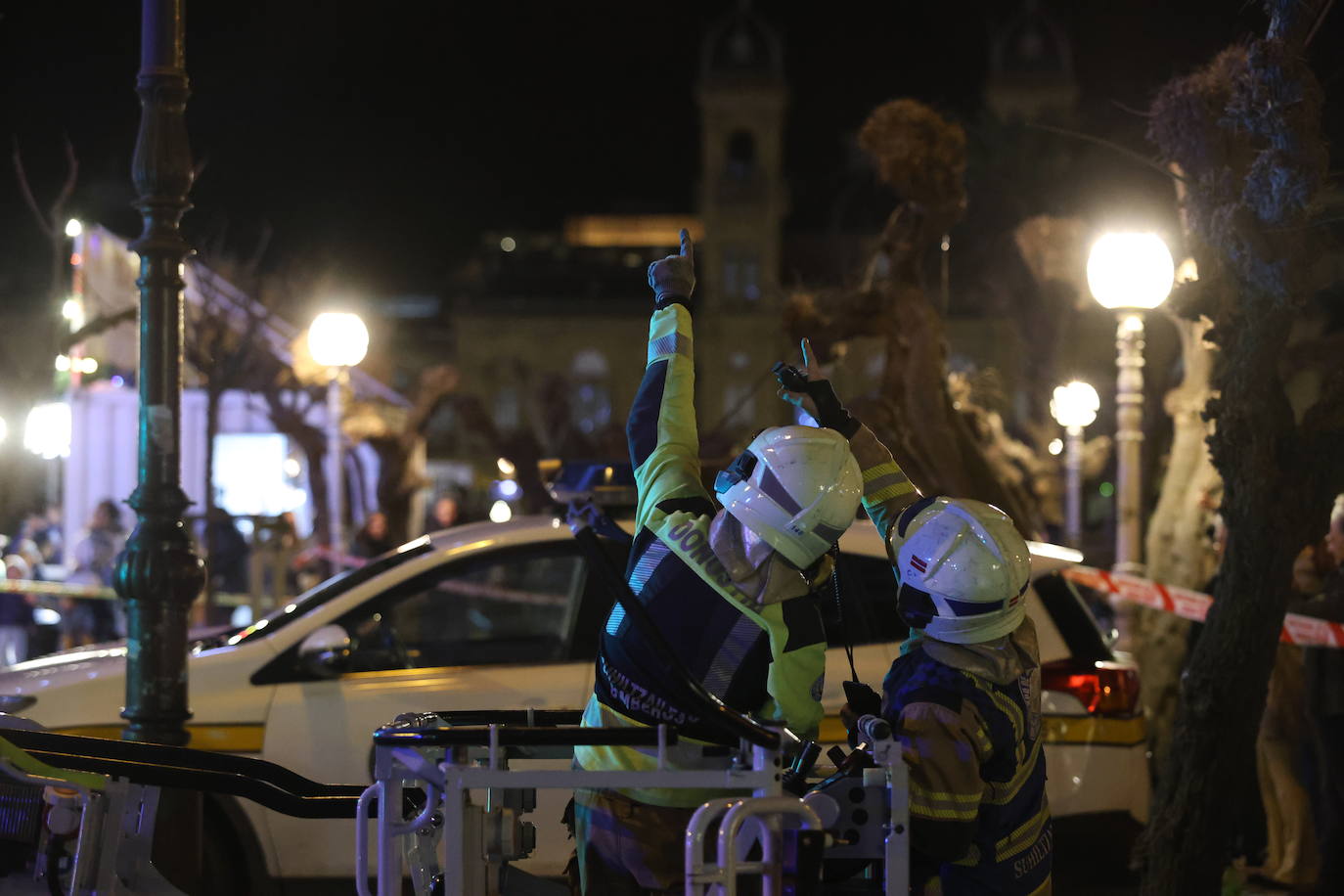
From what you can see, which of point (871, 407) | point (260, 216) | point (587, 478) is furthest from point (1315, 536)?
point (260, 216)

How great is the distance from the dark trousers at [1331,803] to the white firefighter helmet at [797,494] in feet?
14.9

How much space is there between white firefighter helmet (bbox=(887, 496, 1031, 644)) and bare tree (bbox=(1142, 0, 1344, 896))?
2.29 m

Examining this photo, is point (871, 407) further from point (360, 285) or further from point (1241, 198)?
point (360, 285)

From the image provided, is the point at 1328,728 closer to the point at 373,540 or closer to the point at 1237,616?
the point at 1237,616

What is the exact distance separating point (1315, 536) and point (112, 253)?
14.9 meters

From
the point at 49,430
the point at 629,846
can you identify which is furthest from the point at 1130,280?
the point at 49,430

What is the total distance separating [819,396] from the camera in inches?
171

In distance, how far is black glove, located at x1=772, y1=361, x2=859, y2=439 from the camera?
4.31 m

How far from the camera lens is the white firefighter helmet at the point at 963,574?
11.7ft

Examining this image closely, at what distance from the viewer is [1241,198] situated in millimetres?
5590

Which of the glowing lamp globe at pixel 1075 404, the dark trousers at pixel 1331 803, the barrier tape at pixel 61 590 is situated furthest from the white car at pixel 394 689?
the glowing lamp globe at pixel 1075 404

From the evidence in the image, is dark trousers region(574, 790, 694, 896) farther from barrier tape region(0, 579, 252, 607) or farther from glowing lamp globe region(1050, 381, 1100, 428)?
glowing lamp globe region(1050, 381, 1100, 428)

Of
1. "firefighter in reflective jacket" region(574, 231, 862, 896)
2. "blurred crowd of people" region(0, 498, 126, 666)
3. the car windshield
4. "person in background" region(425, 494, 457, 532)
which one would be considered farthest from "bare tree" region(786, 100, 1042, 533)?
"person in background" region(425, 494, 457, 532)

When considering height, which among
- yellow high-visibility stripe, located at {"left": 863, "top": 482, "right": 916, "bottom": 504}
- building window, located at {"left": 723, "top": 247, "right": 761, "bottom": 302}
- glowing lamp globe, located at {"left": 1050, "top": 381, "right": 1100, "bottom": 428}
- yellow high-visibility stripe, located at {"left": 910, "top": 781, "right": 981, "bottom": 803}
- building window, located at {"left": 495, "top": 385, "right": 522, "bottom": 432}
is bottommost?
yellow high-visibility stripe, located at {"left": 910, "top": 781, "right": 981, "bottom": 803}
